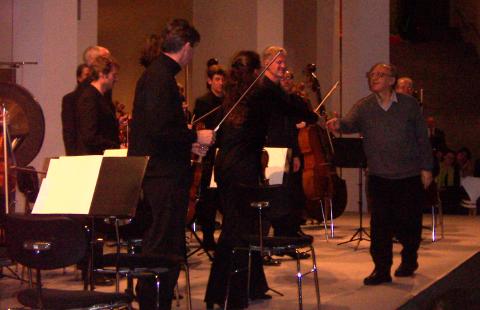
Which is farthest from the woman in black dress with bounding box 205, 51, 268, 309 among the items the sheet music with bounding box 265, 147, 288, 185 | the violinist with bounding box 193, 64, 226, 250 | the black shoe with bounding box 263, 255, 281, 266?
the violinist with bounding box 193, 64, 226, 250

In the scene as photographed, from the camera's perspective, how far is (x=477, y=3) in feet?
62.9

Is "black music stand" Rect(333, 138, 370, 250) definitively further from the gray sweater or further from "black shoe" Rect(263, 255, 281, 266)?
the gray sweater

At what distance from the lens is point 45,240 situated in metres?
3.69

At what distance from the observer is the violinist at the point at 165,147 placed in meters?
4.54

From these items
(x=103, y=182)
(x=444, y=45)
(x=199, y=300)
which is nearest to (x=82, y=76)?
(x=199, y=300)

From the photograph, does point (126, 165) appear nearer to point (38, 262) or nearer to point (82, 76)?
point (38, 262)

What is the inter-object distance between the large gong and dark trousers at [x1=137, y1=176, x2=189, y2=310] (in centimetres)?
215

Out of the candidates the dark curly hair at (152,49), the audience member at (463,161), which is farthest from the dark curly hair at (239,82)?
the audience member at (463,161)

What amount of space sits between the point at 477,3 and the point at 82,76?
1430 cm

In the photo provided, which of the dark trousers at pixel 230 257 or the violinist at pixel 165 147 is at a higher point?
the violinist at pixel 165 147

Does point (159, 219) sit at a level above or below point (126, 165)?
below

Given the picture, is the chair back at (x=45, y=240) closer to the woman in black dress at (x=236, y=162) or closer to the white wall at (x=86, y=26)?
the woman in black dress at (x=236, y=162)

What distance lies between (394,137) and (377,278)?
1046 millimetres

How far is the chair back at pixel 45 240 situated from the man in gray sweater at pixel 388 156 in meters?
3.23
